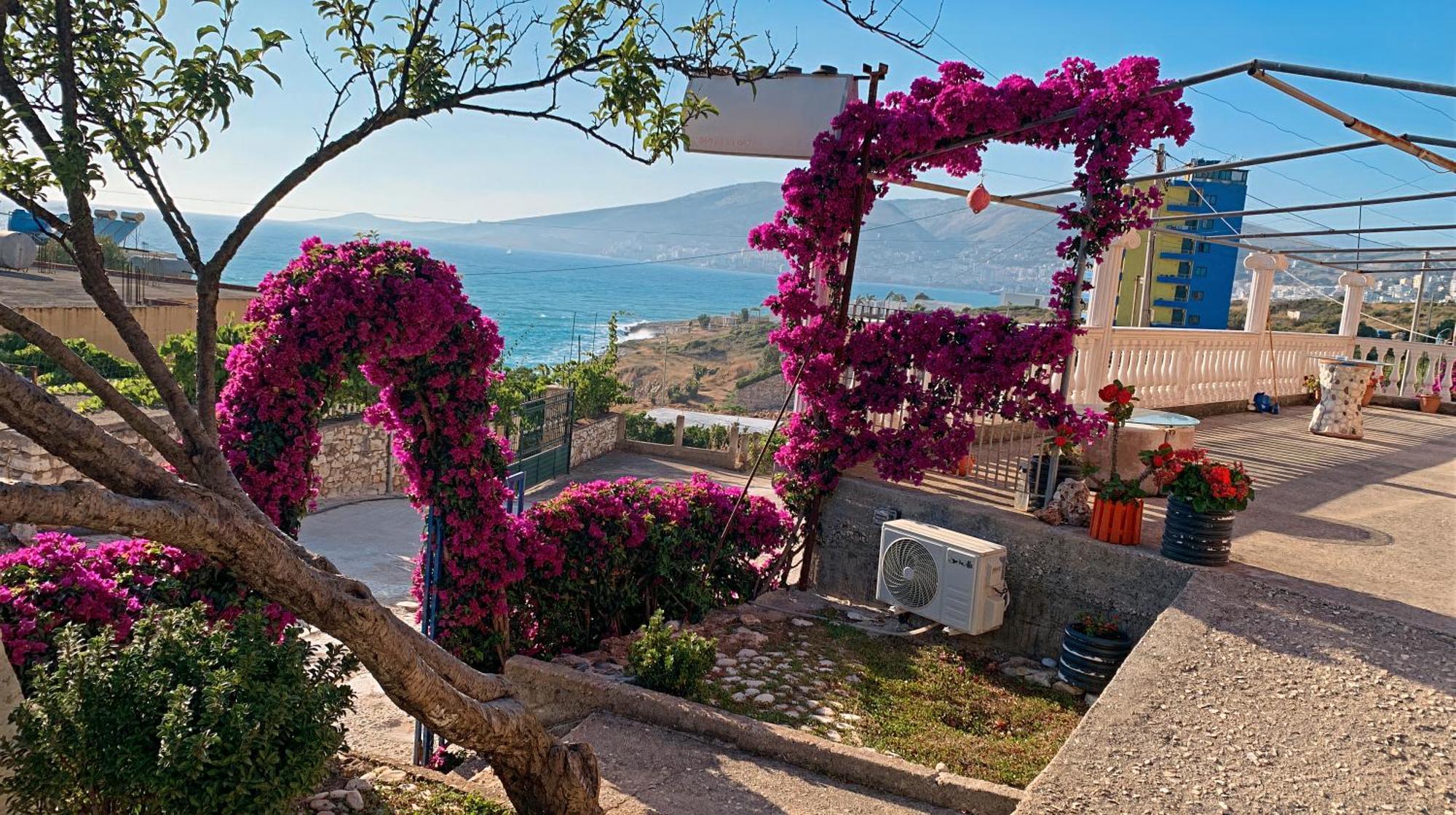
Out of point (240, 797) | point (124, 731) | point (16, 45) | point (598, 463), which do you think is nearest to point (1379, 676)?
point (240, 797)

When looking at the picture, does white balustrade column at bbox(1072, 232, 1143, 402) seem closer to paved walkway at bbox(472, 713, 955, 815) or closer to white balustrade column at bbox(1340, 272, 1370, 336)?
paved walkway at bbox(472, 713, 955, 815)

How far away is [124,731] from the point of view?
9.75 feet

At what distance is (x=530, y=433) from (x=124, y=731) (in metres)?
14.2

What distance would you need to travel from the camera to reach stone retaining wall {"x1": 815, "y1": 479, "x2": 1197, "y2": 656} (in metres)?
6.04

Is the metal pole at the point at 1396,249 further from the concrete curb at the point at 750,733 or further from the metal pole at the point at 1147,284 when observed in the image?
the concrete curb at the point at 750,733

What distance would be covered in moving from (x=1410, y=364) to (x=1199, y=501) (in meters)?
12.3

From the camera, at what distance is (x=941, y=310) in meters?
6.86

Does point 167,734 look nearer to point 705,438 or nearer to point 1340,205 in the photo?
point 1340,205

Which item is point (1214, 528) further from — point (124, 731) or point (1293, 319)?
point (1293, 319)

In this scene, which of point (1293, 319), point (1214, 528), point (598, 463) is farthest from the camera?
point (1293, 319)

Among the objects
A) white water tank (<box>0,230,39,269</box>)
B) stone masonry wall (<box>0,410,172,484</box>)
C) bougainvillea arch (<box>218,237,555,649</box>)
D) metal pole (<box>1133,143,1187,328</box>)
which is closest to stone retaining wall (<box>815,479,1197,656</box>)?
bougainvillea arch (<box>218,237,555,649</box>)

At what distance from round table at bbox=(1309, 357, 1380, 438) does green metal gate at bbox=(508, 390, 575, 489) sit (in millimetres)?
10971

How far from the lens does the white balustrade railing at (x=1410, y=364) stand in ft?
49.5

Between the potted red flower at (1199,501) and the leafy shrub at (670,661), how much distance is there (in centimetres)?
279
